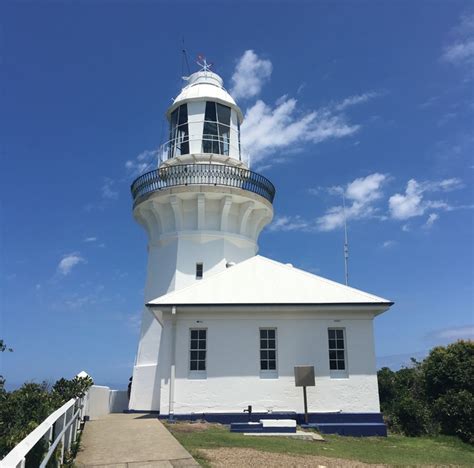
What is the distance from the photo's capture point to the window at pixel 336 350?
1495cm

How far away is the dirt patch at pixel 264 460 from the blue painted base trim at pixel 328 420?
16.7 feet

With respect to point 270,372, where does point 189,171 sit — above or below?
above

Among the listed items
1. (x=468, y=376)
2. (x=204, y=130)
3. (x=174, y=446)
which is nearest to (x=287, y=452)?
(x=174, y=446)

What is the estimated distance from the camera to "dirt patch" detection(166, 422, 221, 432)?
12164 mm

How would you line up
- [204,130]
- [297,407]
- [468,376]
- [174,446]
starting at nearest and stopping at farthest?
[174,446] → [297,407] → [468,376] → [204,130]

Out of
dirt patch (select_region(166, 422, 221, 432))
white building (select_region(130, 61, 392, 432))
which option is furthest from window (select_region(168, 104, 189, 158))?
dirt patch (select_region(166, 422, 221, 432))

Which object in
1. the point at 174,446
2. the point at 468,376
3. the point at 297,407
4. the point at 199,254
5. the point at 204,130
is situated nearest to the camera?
the point at 174,446

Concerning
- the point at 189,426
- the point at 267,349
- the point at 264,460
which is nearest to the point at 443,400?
the point at 267,349

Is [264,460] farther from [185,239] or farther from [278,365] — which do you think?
[185,239]

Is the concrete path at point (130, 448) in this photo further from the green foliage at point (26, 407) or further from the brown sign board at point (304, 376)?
the brown sign board at point (304, 376)

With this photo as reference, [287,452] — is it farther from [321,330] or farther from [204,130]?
[204,130]

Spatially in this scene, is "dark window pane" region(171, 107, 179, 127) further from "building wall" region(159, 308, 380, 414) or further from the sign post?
the sign post

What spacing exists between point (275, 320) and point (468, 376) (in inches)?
259

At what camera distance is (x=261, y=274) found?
16422mm
